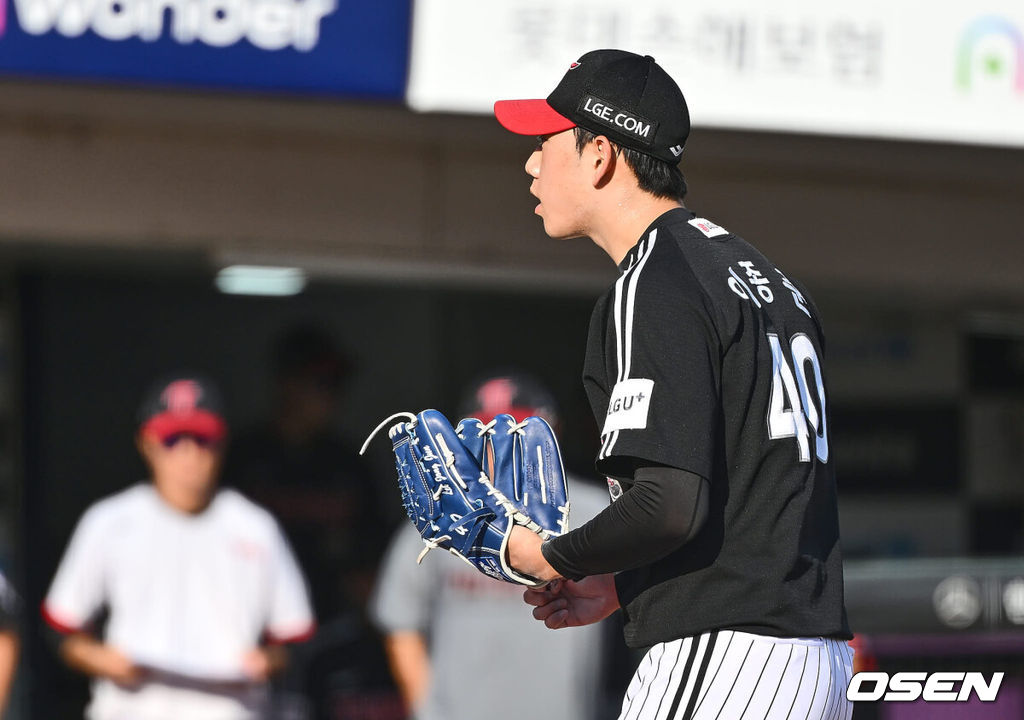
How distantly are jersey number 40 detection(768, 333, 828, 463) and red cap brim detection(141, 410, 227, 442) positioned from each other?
3917mm

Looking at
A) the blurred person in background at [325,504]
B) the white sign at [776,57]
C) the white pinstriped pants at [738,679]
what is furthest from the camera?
the blurred person in background at [325,504]

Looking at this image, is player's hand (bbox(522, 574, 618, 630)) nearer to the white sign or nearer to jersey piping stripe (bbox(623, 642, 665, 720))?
jersey piping stripe (bbox(623, 642, 665, 720))

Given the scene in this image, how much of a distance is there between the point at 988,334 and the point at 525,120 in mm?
5411

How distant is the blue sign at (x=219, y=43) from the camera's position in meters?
5.31

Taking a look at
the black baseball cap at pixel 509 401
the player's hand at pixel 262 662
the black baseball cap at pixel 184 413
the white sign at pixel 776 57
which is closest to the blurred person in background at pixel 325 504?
the black baseball cap at pixel 184 413

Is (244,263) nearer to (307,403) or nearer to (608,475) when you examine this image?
(307,403)

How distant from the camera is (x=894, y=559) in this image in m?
7.53

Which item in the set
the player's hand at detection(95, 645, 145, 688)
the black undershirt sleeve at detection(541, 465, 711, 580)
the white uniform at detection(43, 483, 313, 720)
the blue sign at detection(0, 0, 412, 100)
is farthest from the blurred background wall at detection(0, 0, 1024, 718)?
the black undershirt sleeve at detection(541, 465, 711, 580)

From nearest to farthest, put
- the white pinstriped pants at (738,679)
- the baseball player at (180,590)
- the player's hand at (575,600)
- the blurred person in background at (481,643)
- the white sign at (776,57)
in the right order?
the white pinstriped pants at (738,679)
the player's hand at (575,600)
the white sign at (776,57)
the baseball player at (180,590)
the blurred person in background at (481,643)

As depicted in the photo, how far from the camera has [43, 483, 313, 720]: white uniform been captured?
5.81 meters

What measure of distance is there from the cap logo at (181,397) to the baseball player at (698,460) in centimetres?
372

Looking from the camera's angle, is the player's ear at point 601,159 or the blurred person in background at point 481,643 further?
the blurred person in background at point 481,643

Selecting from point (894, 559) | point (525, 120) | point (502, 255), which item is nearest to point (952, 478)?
point (894, 559)

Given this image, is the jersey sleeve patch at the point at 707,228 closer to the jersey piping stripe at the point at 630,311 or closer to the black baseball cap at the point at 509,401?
the jersey piping stripe at the point at 630,311
